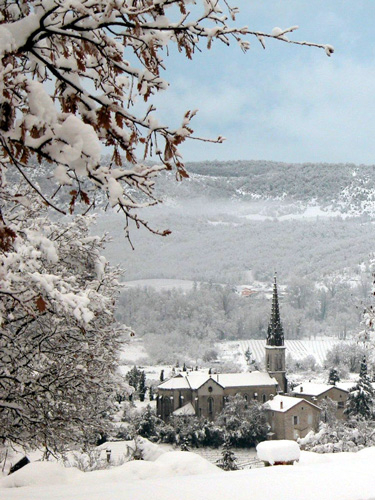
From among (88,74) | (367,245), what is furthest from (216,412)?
(367,245)

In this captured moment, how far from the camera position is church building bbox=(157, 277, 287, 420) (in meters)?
49.7

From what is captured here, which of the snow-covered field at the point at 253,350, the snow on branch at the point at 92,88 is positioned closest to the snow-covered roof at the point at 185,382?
the snow-covered field at the point at 253,350

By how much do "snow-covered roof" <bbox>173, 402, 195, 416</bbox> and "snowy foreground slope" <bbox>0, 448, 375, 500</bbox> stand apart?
136 feet

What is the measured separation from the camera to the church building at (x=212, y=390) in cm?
4972

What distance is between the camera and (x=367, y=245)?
195 m

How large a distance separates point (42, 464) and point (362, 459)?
12.8 ft

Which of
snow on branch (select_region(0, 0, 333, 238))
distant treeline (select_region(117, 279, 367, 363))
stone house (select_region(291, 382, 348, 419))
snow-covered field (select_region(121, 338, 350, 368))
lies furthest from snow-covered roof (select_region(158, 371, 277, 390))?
snow on branch (select_region(0, 0, 333, 238))

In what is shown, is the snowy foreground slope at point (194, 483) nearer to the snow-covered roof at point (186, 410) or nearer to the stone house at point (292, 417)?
the stone house at point (292, 417)

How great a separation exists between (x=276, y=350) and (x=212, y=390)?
912cm

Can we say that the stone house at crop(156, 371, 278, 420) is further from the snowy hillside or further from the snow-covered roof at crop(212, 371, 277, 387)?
the snowy hillside

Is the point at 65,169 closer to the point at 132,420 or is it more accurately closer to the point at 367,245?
the point at 132,420

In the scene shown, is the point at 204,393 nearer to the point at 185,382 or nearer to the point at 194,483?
the point at 185,382

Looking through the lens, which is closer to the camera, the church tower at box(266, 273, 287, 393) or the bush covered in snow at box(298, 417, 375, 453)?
the bush covered in snow at box(298, 417, 375, 453)

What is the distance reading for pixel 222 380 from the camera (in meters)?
52.6
